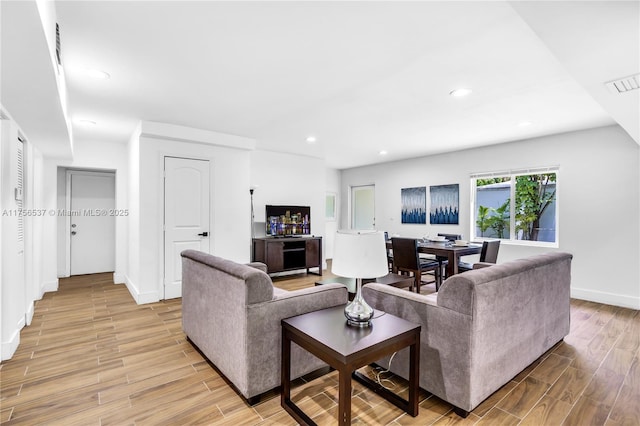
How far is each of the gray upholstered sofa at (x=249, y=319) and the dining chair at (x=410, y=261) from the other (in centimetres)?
230

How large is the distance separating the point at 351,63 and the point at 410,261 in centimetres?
289

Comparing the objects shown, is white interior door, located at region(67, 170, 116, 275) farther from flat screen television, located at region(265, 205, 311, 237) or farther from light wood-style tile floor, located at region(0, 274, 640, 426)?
flat screen television, located at region(265, 205, 311, 237)

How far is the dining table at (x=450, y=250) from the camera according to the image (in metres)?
4.09

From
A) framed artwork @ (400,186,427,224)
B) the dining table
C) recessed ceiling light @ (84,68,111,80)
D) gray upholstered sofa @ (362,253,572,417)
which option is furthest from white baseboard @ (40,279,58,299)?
framed artwork @ (400,186,427,224)

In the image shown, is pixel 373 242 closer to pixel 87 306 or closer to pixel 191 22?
pixel 191 22

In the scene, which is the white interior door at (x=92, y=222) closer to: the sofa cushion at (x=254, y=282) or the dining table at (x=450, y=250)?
the sofa cushion at (x=254, y=282)

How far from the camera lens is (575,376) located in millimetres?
2365

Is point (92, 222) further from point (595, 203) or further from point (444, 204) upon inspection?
point (595, 203)

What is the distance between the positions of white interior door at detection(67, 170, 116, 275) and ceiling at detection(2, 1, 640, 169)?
1.71 meters

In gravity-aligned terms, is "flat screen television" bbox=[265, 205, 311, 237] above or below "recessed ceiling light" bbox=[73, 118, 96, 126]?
below

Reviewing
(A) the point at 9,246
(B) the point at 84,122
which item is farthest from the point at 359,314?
(B) the point at 84,122

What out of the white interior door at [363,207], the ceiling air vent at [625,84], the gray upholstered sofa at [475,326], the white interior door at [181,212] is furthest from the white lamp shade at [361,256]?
the white interior door at [363,207]

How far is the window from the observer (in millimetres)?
4848

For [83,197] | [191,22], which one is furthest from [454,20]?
[83,197]
